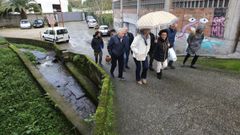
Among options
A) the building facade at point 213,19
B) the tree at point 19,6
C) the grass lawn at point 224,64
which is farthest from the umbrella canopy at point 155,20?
the tree at point 19,6

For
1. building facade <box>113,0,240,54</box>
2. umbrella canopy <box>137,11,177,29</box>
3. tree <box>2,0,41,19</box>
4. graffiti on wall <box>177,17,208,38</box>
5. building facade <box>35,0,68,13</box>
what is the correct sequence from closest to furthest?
1. umbrella canopy <box>137,11,177,29</box>
2. building facade <box>113,0,240,54</box>
3. graffiti on wall <box>177,17,208,38</box>
4. tree <box>2,0,41,19</box>
5. building facade <box>35,0,68,13</box>

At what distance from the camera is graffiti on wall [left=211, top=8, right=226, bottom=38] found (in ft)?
23.9

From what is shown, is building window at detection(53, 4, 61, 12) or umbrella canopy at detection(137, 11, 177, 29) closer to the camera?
umbrella canopy at detection(137, 11, 177, 29)

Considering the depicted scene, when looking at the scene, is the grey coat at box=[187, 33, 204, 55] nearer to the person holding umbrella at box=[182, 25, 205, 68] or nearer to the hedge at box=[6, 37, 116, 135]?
the person holding umbrella at box=[182, 25, 205, 68]

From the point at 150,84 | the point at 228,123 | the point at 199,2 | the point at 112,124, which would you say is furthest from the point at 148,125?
the point at 199,2

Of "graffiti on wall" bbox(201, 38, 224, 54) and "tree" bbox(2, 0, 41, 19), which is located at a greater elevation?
"tree" bbox(2, 0, 41, 19)

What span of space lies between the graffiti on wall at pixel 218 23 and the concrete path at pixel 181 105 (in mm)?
2377

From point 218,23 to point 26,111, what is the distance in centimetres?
787

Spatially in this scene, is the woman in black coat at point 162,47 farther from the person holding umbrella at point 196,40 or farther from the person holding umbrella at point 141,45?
the person holding umbrella at point 196,40

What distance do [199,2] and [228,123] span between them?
6532mm

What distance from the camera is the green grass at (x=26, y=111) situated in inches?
191

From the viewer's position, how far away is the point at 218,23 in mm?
7527

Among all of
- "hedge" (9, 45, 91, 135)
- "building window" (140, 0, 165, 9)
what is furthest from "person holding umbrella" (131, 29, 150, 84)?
"building window" (140, 0, 165, 9)

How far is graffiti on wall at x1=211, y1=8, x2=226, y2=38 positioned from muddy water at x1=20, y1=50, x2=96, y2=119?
5833 mm
